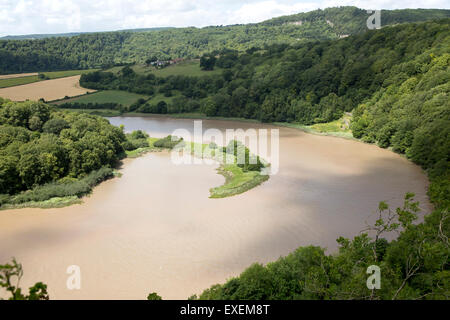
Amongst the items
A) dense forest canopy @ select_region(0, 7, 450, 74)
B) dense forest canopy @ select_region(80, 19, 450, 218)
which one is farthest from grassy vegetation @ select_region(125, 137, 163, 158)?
dense forest canopy @ select_region(0, 7, 450, 74)

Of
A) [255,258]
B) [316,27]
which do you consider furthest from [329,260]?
[316,27]

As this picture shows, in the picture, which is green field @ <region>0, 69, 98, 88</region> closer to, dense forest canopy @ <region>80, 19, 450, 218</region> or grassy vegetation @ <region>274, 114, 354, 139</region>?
dense forest canopy @ <region>80, 19, 450, 218</region>

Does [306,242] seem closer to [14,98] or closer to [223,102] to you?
[223,102]

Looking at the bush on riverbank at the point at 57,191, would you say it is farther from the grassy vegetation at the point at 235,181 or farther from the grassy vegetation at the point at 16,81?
the grassy vegetation at the point at 16,81

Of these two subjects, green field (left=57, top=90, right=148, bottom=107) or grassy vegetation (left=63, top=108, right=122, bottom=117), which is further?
green field (left=57, top=90, right=148, bottom=107)

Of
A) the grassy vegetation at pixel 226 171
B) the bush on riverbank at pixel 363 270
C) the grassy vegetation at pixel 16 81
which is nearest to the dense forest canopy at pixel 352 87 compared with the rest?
the bush on riverbank at pixel 363 270

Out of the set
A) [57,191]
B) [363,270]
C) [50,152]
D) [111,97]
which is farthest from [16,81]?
[363,270]

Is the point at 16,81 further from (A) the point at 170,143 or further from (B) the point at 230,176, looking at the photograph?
(B) the point at 230,176
